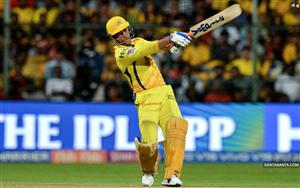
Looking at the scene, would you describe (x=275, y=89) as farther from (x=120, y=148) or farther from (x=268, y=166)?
(x=120, y=148)

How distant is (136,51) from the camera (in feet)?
37.3

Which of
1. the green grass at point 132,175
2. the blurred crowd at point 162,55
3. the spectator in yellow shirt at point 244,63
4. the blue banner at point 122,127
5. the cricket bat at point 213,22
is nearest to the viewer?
the cricket bat at point 213,22

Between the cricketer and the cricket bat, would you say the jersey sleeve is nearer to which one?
the cricketer

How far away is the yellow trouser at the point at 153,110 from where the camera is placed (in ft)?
38.8

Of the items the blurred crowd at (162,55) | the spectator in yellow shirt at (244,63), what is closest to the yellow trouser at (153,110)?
the blurred crowd at (162,55)

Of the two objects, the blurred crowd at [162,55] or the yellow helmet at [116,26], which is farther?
the blurred crowd at [162,55]

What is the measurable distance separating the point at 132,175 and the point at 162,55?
438cm

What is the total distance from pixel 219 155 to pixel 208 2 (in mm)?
3477

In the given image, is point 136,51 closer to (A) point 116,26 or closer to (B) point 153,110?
(A) point 116,26

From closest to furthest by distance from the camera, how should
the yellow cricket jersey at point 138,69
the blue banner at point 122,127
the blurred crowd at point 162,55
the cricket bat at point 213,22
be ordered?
the yellow cricket jersey at point 138,69 → the cricket bat at point 213,22 → the blue banner at point 122,127 → the blurred crowd at point 162,55

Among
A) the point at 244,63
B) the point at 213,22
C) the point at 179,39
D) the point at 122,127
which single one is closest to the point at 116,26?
the point at 179,39

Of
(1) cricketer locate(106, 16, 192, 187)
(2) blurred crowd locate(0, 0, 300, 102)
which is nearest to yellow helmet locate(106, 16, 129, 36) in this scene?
(1) cricketer locate(106, 16, 192, 187)

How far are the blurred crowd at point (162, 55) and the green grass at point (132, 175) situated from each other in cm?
171

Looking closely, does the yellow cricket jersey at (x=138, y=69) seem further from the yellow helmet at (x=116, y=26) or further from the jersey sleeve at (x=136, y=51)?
the yellow helmet at (x=116, y=26)
